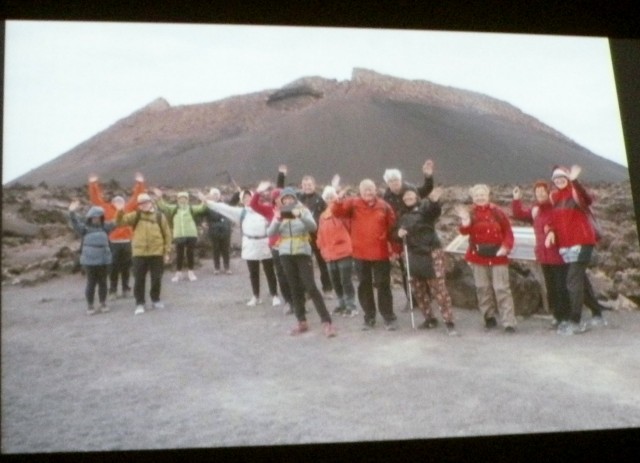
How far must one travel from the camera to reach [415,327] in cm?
335

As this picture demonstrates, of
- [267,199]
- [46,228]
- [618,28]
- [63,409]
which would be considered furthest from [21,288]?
[618,28]

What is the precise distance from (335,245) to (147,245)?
94 cm

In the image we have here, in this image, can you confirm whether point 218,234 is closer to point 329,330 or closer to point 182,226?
point 182,226

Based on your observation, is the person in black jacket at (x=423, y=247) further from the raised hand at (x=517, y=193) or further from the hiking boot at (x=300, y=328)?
the hiking boot at (x=300, y=328)

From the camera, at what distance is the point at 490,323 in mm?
3404

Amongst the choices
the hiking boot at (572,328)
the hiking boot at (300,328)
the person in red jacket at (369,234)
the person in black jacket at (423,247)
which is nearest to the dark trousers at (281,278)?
the hiking boot at (300,328)

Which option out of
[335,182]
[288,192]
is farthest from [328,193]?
[288,192]

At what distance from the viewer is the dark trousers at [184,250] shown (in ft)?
11.0

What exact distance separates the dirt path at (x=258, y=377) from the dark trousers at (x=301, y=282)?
0.25 feet

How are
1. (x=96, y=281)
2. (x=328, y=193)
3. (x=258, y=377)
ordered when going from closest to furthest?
1. (x=258, y=377)
2. (x=96, y=281)
3. (x=328, y=193)

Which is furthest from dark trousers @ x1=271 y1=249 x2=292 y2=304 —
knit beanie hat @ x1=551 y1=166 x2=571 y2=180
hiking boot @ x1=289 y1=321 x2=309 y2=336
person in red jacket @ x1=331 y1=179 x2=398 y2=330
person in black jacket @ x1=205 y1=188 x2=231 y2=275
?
knit beanie hat @ x1=551 y1=166 x2=571 y2=180

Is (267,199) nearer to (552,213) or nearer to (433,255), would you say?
(433,255)

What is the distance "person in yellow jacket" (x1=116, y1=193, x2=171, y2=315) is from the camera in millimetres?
3271

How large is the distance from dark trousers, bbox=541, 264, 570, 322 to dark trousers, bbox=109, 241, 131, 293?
212cm
